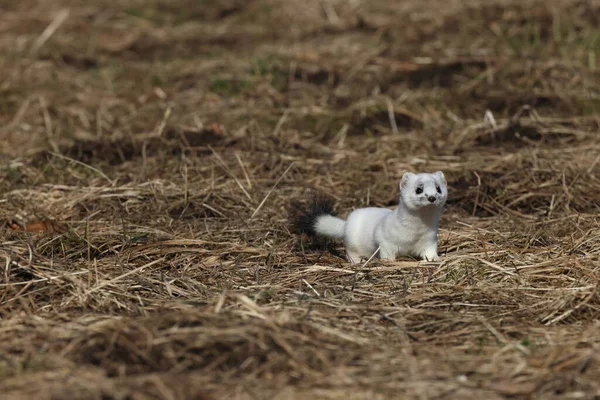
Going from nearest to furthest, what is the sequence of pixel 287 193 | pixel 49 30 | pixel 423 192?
pixel 423 192, pixel 287 193, pixel 49 30

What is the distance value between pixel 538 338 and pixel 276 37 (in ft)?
24.1

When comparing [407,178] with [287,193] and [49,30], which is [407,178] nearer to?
[287,193]

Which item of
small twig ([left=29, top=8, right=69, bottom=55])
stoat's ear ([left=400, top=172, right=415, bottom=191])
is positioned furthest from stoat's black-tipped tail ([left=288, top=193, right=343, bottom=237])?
small twig ([left=29, top=8, right=69, bottom=55])

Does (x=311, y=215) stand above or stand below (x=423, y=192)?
below

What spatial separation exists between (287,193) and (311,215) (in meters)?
0.96

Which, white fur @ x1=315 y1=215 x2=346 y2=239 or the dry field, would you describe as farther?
white fur @ x1=315 y1=215 x2=346 y2=239

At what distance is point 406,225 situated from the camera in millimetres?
5090

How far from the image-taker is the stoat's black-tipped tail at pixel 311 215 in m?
5.51

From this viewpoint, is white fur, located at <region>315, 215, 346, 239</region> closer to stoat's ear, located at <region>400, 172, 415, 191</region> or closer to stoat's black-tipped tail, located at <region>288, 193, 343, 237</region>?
stoat's black-tipped tail, located at <region>288, 193, 343, 237</region>

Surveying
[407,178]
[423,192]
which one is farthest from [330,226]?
→ [423,192]

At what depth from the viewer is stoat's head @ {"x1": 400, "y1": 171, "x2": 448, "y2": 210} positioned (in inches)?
194

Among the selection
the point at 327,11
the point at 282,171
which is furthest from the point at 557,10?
the point at 282,171

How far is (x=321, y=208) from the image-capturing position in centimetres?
558

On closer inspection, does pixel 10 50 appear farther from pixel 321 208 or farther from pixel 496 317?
pixel 496 317
